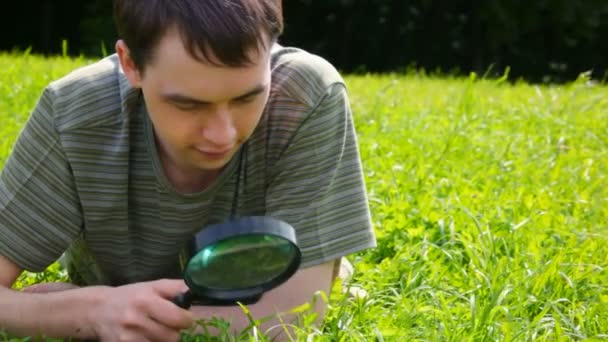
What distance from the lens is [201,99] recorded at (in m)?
2.07

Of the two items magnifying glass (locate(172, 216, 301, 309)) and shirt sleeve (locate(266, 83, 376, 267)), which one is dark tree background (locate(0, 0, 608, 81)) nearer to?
shirt sleeve (locate(266, 83, 376, 267))

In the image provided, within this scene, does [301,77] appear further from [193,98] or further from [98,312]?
[98,312]

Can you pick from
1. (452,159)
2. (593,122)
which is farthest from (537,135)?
(452,159)

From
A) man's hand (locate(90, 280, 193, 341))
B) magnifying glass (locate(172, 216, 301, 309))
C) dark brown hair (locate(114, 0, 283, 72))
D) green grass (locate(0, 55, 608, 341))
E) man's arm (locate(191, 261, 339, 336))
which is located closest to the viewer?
magnifying glass (locate(172, 216, 301, 309))

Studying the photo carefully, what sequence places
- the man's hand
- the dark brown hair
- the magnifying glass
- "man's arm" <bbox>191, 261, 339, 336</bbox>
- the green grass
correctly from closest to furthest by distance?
A: the magnifying glass → the dark brown hair → the man's hand → "man's arm" <bbox>191, 261, 339, 336</bbox> → the green grass

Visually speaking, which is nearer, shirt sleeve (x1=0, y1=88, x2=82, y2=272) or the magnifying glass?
the magnifying glass

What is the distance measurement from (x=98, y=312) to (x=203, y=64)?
715mm

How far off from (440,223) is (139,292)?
145 cm

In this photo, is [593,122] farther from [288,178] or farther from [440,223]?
[288,178]

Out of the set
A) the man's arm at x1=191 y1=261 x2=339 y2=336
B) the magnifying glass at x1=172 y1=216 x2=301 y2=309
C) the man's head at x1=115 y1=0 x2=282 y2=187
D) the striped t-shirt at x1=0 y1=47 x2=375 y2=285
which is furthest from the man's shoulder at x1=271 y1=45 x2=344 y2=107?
the magnifying glass at x1=172 y1=216 x2=301 y2=309

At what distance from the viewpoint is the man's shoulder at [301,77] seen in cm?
246

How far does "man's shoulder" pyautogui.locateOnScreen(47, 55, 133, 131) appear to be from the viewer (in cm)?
240

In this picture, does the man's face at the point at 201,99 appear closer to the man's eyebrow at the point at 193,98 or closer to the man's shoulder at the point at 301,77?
the man's eyebrow at the point at 193,98

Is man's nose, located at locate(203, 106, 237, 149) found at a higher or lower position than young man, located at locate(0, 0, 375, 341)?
higher
